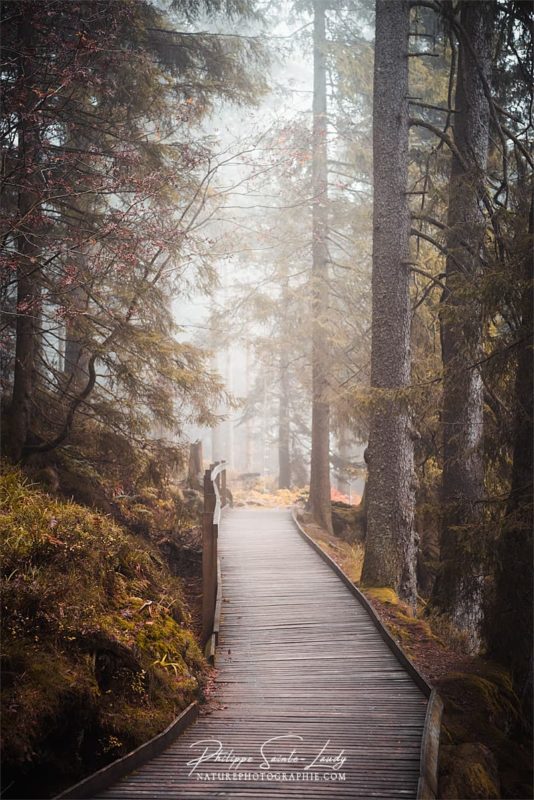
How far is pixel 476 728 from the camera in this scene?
240 inches

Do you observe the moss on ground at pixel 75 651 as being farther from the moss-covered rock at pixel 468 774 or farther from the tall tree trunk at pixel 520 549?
the tall tree trunk at pixel 520 549

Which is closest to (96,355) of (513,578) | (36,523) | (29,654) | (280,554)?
(36,523)

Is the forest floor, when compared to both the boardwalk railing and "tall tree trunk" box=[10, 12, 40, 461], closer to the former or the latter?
the boardwalk railing

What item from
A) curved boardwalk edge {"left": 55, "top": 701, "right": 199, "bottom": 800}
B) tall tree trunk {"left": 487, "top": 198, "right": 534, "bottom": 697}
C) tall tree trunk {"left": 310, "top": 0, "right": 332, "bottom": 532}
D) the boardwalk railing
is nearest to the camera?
curved boardwalk edge {"left": 55, "top": 701, "right": 199, "bottom": 800}

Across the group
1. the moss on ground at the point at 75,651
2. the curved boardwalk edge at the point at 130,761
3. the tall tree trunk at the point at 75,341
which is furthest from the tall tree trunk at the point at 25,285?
the curved boardwalk edge at the point at 130,761

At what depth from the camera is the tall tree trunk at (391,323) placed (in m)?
9.65

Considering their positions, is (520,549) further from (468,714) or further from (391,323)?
(391,323)

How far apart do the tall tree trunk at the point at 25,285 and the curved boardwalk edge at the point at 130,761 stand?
16.0ft

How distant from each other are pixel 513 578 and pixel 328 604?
326 centimetres

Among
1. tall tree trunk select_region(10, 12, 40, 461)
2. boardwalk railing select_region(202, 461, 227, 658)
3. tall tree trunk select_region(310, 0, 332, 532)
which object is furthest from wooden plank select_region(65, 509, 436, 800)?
tall tree trunk select_region(310, 0, 332, 532)

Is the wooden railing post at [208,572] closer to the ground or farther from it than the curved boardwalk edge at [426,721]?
farther from it

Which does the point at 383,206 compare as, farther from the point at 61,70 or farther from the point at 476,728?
the point at 476,728

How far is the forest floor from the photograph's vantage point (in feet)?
16.7

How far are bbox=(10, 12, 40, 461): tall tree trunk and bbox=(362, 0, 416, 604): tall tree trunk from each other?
5536mm
